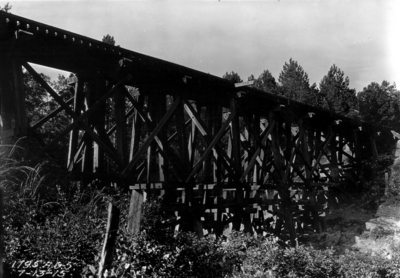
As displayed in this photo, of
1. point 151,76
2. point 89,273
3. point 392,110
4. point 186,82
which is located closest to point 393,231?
point 186,82

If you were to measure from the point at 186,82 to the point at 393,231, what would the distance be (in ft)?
24.0

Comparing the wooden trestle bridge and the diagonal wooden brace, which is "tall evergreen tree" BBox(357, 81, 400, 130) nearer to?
the wooden trestle bridge

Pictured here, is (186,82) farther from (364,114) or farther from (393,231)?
(364,114)

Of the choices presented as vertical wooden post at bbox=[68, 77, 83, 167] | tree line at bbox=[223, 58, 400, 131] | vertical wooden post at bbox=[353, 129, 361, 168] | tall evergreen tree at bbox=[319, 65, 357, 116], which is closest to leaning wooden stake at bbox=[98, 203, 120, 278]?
vertical wooden post at bbox=[68, 77, 83, 167]

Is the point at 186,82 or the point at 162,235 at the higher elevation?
the point at 186,82

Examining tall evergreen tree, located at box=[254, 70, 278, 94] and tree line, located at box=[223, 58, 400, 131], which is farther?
tall evergreen tree, located at box=[254, 70, 278, 94]

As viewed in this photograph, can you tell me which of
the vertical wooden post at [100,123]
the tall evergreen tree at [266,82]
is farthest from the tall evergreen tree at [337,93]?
the vertical wooden post at [100,123]

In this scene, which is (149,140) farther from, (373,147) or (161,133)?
(373,147)

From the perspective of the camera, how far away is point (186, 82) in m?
8.77

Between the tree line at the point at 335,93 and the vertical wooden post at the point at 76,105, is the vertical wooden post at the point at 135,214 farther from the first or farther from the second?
the tree line at the point at 335,93

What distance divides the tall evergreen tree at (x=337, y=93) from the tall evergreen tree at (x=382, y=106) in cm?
154

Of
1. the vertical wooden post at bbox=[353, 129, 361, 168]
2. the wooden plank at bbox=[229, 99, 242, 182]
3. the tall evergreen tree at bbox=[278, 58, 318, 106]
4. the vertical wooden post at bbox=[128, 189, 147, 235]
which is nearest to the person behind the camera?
the vertical wooden post at bbox=[128, 189, 147, 235]

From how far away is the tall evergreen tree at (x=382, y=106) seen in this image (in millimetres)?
26344

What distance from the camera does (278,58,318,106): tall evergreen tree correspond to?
107 ft
